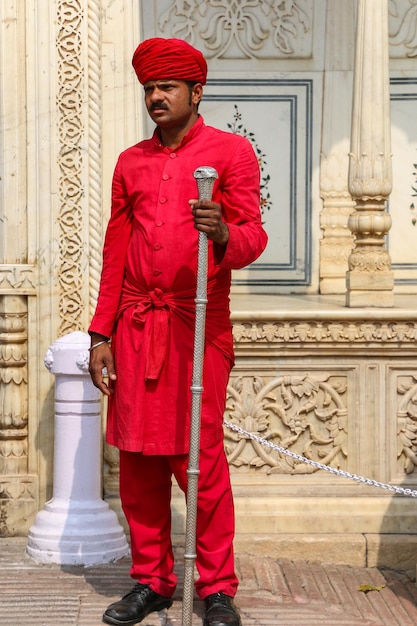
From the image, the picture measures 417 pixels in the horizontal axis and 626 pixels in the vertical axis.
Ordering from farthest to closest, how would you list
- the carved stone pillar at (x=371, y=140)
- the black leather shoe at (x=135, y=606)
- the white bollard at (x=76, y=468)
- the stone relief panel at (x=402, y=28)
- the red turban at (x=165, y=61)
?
the stone relief panel at (x=402, y=28) → the carved stone pillar at (x=371, y=140) → the white bollard at (x=76, y=468) → the black leather shoe at (x=135, y=606) → the red turban at (x=165, y=61)

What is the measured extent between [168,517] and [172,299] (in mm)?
858

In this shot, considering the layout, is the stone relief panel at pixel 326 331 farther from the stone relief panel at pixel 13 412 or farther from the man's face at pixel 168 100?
the man's face at pixel 168 100

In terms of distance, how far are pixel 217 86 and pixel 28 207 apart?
1.95 metres

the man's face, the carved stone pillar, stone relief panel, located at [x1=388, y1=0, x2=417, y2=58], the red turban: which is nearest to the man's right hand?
the man's face

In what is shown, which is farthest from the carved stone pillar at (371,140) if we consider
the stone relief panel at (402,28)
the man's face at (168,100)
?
the man's face at (168,100)

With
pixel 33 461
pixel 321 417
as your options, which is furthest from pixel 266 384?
pixel 33 461

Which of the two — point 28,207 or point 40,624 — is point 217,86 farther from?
point 40,624

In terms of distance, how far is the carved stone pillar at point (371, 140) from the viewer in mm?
6426

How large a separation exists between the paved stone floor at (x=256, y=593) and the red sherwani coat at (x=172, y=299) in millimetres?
760

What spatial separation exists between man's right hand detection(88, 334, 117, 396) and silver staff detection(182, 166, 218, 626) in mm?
545

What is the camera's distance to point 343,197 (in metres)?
7.89

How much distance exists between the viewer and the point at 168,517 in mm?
5195

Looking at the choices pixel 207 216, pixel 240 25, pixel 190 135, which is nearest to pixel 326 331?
pixel 190 135

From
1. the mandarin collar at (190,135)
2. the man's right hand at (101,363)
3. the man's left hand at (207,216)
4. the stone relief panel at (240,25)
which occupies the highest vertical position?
the stone relief panel at (240,25)
